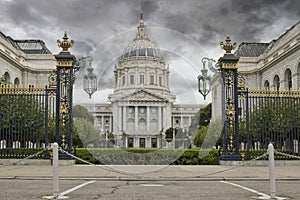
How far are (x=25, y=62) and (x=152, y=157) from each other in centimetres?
5094

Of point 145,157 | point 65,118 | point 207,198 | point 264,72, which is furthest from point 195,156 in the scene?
point 264,72

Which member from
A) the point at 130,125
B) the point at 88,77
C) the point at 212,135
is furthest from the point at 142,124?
the point at 88,77

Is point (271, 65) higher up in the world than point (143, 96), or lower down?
higher up

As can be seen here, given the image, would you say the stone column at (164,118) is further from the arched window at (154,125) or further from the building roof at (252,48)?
the building roof at (252,48)

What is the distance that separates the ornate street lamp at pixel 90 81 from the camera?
1958cm

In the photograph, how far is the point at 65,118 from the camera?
788 inches

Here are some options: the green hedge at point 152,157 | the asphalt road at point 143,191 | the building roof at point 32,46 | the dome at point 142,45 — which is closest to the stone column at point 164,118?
the building roof at point 32,46

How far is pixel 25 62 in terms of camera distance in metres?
68.5

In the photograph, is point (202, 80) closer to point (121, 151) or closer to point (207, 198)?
point (121, 151)

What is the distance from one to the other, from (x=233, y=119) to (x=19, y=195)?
1271 cm

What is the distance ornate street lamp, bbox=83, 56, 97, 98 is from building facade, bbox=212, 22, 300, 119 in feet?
81.3

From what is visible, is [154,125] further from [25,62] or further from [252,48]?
[25,62]

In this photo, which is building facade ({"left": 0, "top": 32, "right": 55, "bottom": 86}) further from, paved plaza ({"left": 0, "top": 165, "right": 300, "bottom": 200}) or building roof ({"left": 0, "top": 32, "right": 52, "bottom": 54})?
paved plaza ({"left": 0, "top": 165, "right": 300, "bottom": 200})

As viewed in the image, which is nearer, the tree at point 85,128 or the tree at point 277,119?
the tree at point 277,119
